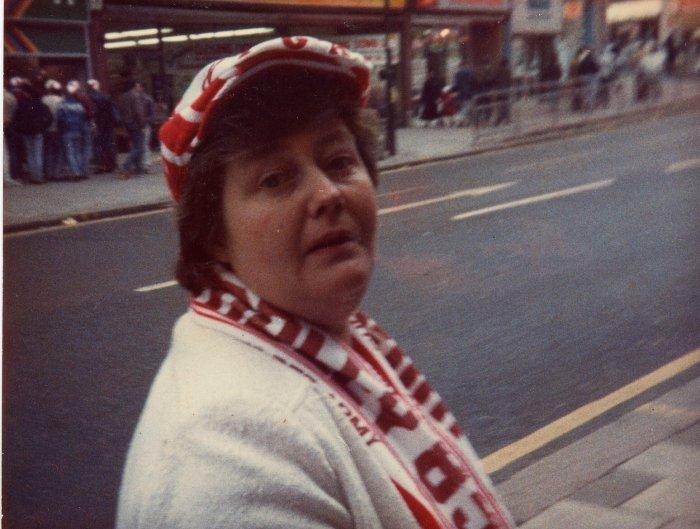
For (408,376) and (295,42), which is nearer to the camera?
(295,42)

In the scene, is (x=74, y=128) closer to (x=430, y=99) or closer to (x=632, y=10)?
(x=632, y=10)

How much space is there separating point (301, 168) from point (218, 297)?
7.5 inches

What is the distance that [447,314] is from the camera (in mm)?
5574

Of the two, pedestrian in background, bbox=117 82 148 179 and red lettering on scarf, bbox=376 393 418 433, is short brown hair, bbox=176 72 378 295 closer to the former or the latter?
red lettering on scarf, bbox=376 393 418 433

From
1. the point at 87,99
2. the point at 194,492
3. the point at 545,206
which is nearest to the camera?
the point at 194,492

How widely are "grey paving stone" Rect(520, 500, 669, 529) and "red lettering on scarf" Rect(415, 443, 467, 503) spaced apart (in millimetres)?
1499

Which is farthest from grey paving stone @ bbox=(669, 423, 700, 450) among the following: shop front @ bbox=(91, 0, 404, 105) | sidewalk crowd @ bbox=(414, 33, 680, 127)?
sidewalk crowd @ bbox=(414, 33, 680, 127)

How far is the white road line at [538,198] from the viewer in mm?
8938

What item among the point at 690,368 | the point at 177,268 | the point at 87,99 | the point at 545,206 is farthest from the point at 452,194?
the point at 177,268

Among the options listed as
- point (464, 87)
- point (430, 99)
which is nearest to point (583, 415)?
point (430, 99)

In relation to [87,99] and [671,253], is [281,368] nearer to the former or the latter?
[87,99]

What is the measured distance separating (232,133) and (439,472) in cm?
49

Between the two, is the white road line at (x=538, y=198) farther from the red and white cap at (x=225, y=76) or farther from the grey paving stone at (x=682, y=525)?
the red and white cap at (x=225, y=76)

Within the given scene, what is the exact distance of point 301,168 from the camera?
1.16 metres
